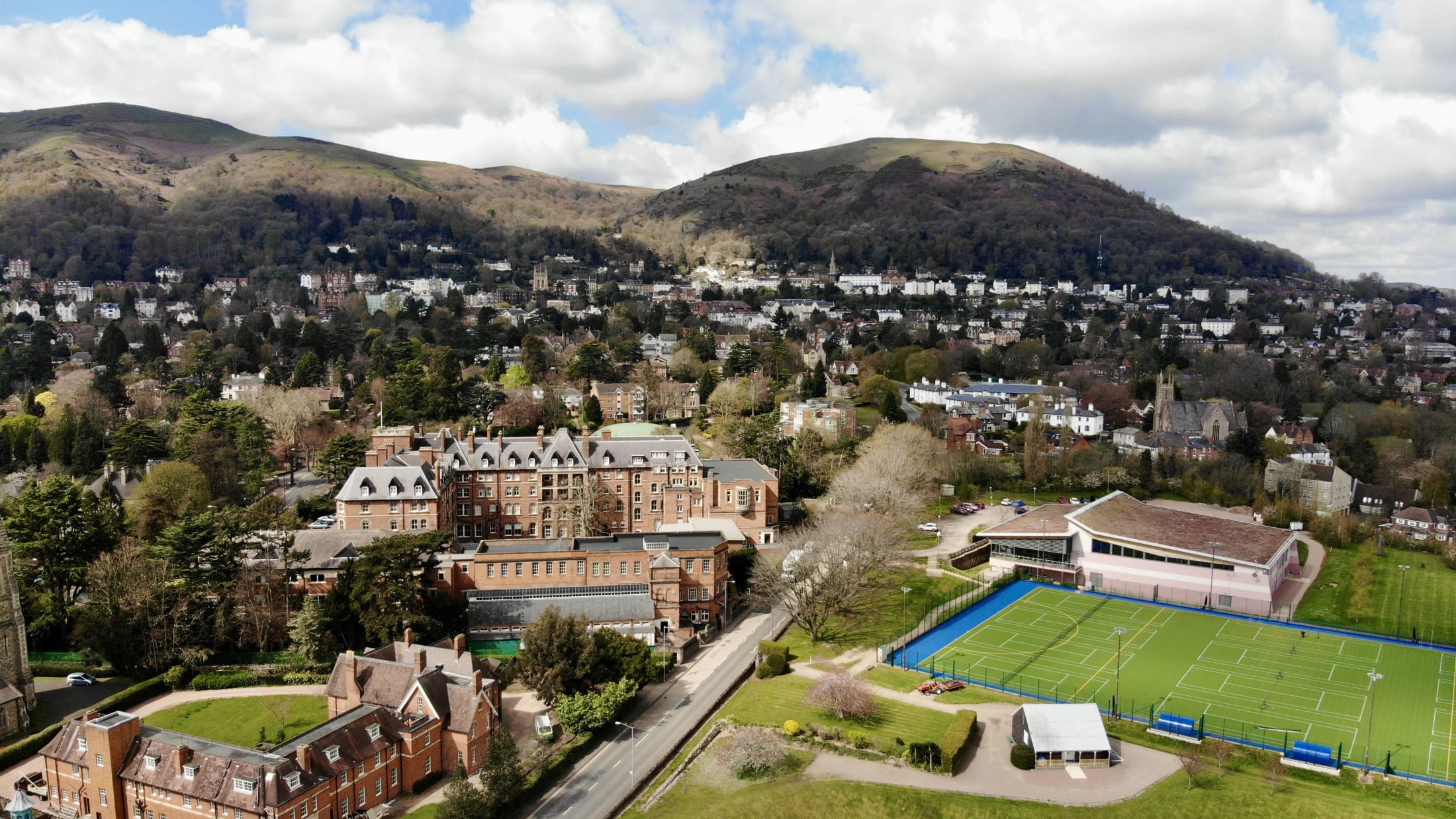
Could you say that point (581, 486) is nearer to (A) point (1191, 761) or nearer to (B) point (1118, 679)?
(B) point (1118, 679)

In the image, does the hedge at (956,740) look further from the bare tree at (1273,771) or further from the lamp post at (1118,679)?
the bare tree at (1273,771)

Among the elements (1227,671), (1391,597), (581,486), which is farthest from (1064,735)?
(581,486)

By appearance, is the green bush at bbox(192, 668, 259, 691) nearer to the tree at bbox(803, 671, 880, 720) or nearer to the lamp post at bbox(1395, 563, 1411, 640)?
the tree at bbox(803, 671, 880, 720)

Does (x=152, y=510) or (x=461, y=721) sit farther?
(x=152, y=510)

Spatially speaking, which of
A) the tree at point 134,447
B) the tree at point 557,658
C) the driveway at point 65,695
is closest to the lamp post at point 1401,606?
the tree at point 557,658

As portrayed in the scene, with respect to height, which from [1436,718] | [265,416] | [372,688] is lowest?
[1436,718]

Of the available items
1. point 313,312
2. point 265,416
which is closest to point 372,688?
point 265,416

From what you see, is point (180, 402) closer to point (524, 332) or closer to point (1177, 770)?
point (524, 332)
